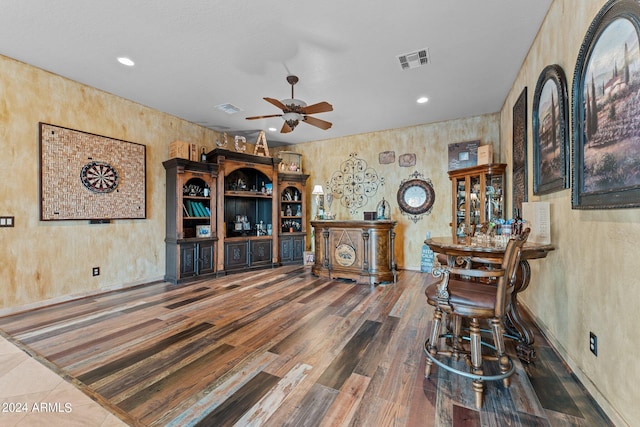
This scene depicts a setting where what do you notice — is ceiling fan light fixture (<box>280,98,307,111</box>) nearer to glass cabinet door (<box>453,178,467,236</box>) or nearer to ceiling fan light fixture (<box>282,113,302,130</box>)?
ceiling fan light fixture (<box>282,113,302,130</box>)

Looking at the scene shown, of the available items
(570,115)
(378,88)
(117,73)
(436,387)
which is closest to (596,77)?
(570,115)

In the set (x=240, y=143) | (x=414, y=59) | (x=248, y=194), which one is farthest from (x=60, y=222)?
(x=414, y=59)

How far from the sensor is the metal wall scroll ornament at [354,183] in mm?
5672

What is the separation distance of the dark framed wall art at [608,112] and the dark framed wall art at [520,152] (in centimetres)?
138

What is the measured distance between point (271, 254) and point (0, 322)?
3.66 meters

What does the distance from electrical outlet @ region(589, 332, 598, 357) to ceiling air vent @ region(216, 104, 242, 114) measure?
479cm

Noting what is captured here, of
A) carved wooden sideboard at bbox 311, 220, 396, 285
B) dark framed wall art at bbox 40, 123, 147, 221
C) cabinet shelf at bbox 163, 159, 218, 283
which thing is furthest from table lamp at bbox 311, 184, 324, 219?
dark framed wall art at bbox 40, 123, 147, 221

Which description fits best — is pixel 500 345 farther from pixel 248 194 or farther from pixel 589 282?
pixel 248 194

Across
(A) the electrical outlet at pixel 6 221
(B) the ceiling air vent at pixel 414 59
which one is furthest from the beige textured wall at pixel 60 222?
(B) the ceiling air vent at pixel 414 59

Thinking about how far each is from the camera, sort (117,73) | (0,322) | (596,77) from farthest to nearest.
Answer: (117,73)
(0,322)
(596,77)

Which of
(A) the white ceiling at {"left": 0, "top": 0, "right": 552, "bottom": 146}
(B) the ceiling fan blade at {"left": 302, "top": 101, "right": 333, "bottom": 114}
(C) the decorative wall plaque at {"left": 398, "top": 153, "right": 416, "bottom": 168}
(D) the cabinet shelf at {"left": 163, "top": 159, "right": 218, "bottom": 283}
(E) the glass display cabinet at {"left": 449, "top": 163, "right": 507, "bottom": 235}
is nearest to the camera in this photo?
(A) the white ceiling at {"left": 0, "top": 0, "right": 552, "bottom": 146}

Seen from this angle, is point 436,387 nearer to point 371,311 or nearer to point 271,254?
point 371,311

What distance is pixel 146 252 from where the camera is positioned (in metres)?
4.30

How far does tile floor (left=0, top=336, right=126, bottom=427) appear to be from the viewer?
4.81 feet
